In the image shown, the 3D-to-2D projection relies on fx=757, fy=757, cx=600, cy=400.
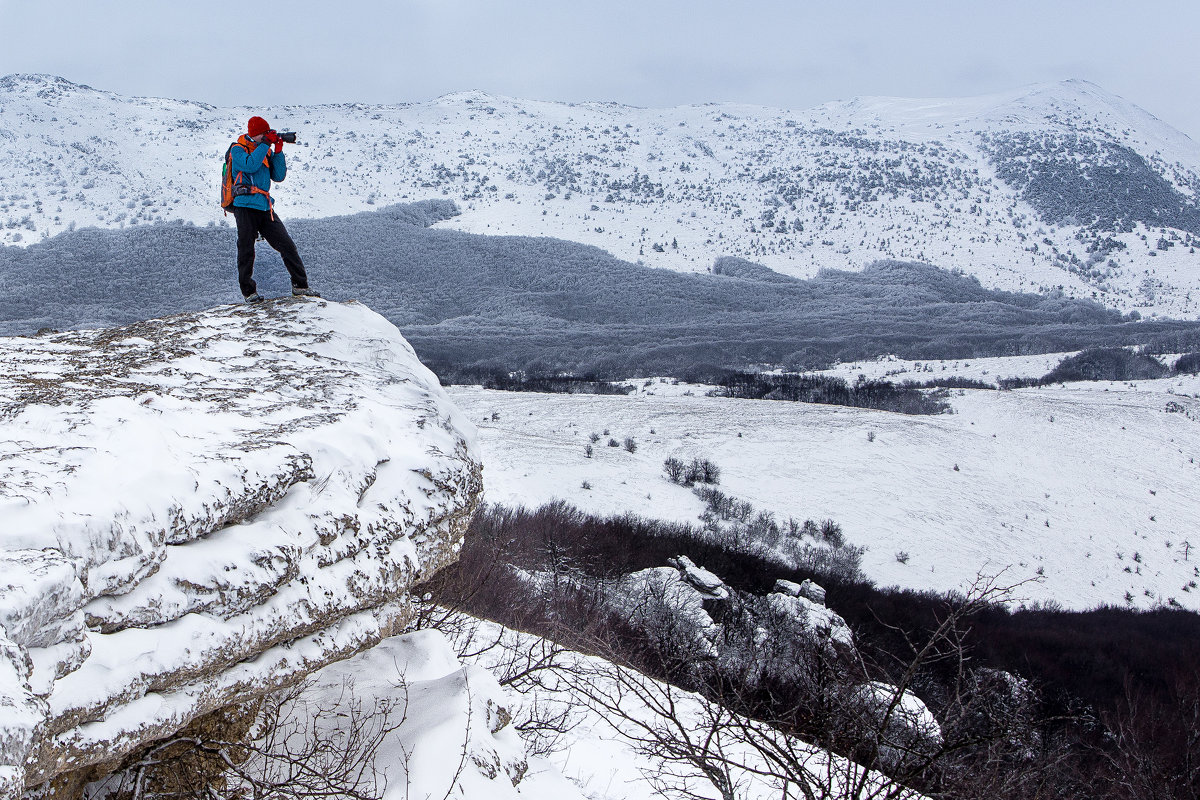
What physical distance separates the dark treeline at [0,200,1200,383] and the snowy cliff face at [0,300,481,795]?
29.9 metres

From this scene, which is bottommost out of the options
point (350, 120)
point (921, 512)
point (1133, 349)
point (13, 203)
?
point (921, 512)

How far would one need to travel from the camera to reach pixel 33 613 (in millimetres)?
1891

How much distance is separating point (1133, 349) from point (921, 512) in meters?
31.1

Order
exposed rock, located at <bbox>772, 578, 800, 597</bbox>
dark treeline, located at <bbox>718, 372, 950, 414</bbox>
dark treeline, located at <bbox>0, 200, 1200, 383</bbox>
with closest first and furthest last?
1. exposed rock, located at <bbox>772, 578, 800, 597</bbox>
2. dark treeline, located at <bbox>718, 372, 950, 414</bbox>
3. dark treeline, located at <bbox>0, 200, 1200, 383</bbox>

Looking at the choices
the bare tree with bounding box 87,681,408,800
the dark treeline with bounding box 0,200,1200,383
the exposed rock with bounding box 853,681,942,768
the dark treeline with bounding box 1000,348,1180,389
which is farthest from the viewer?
the dark treeline with bounding box 0,200,1200,383

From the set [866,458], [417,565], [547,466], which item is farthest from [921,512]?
[417,565]

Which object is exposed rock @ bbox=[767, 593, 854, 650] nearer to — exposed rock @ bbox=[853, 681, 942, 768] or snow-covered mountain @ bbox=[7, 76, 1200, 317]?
exposed rock @ bbox=[853, 681, 942, 768]

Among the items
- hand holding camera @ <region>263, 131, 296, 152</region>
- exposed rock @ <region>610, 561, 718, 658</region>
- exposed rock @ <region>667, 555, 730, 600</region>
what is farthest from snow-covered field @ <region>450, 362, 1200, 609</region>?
hand holding camera @ <region>263, 131, 296, 152</region>

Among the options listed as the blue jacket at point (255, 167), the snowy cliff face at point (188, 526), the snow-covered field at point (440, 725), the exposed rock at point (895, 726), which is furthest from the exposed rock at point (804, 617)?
the blue jacket at point (255, 167)

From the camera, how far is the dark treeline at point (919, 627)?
9328 mm

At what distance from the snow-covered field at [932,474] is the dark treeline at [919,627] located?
1.46 m

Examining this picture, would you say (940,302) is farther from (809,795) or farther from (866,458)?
(809,795)

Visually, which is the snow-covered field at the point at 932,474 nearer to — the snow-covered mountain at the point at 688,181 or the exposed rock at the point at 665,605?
the exposed rock at the point at 665,605

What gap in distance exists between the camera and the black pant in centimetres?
616
